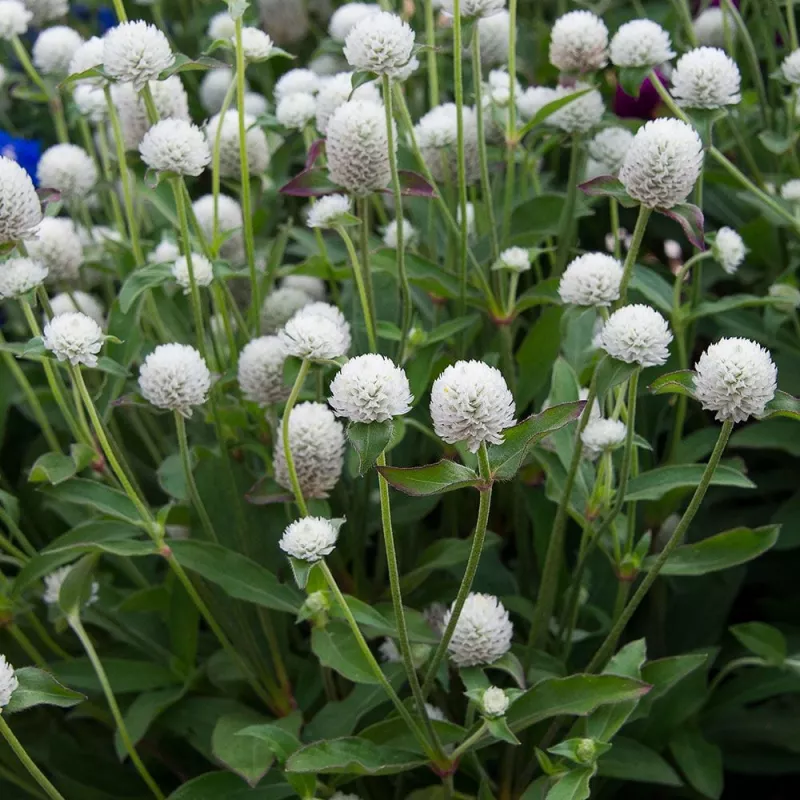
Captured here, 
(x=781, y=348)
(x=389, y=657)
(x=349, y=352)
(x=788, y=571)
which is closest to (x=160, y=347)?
(x=349, y=352)

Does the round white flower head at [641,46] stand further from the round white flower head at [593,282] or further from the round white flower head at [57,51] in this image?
the round white flower head at [57,51]

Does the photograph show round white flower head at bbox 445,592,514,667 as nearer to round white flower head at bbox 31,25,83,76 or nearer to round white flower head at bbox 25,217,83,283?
round white flower head at bbox 25,217,83,283

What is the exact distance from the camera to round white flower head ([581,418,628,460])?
1.11m

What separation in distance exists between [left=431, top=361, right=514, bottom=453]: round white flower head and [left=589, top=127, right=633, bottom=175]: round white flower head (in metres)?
0.79

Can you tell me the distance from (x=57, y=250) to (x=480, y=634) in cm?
82

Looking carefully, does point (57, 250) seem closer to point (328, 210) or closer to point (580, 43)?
point (328, 210)

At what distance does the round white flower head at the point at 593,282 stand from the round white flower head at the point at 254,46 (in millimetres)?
499

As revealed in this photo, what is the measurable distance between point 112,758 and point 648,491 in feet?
2.67

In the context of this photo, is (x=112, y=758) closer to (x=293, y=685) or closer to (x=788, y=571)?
(x=293, y=685)

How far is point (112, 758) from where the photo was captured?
1404mm

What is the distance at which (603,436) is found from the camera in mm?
1111

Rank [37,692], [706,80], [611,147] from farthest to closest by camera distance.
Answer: [611,147]
[706,80]
[37,692]

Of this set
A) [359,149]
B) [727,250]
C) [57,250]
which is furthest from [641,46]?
[57,250]

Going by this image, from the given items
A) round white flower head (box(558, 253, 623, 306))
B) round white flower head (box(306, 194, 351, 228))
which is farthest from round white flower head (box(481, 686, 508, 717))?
round white flower head (box(306, 194, 351, 228))
